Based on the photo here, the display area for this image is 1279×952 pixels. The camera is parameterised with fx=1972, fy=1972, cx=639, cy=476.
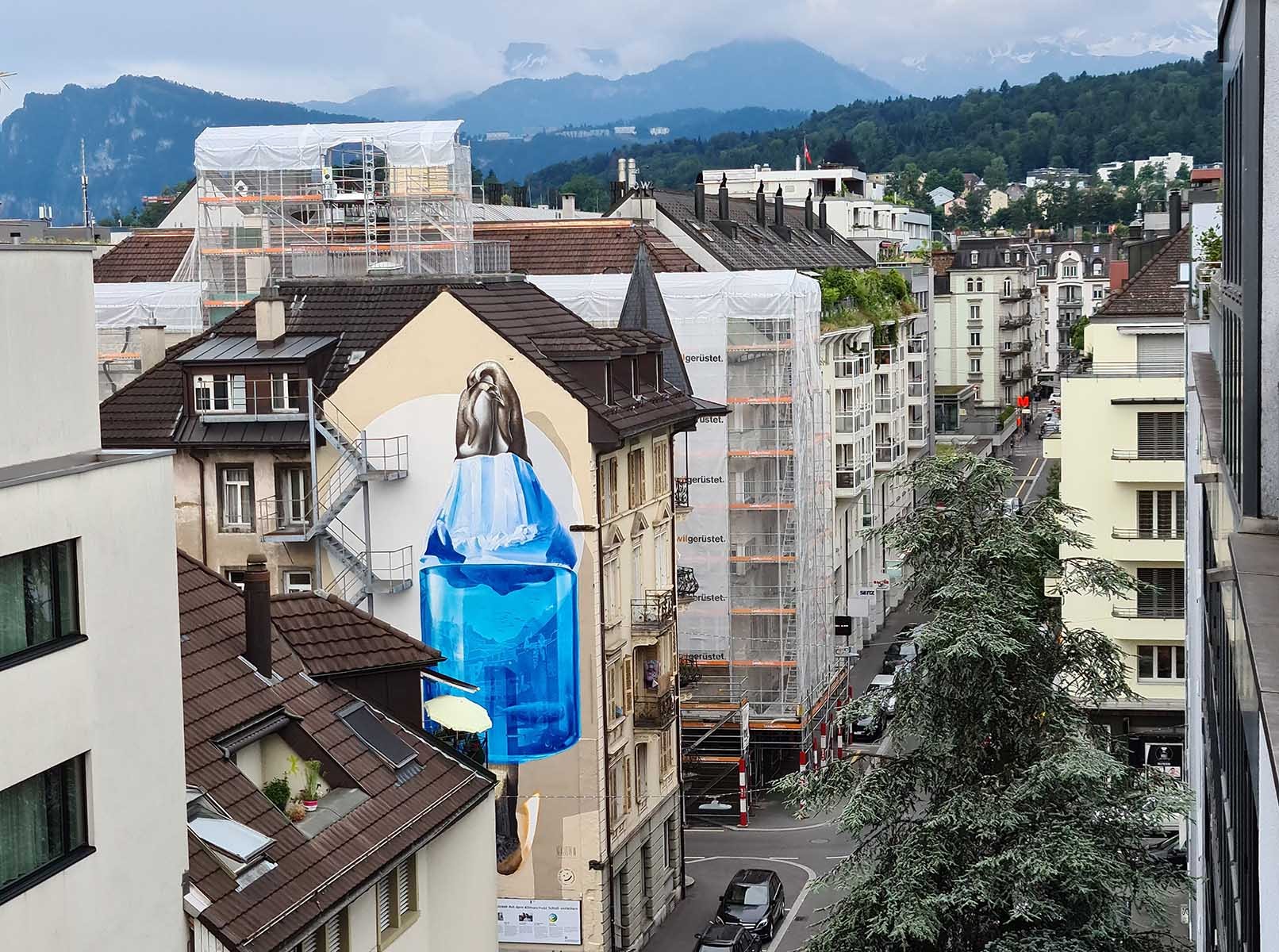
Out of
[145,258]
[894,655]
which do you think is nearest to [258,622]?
[894,655]

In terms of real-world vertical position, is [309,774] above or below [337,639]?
below

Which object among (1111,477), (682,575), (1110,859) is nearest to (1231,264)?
(1110,859)

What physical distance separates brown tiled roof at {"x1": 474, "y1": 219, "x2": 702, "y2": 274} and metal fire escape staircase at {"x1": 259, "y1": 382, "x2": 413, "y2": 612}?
80.2 feet

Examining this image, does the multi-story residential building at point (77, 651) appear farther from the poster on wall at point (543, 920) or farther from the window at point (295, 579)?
the poster on wall at point (543, 920)

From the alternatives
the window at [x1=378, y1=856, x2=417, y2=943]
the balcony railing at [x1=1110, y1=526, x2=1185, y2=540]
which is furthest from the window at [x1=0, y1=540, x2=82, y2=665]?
the balcony railing at [x1=1110, y1=526, x2=1185, y2=540]

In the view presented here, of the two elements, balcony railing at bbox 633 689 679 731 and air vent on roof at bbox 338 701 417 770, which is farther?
balcony railing at bbox 633 689 679 731

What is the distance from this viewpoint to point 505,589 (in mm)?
46875

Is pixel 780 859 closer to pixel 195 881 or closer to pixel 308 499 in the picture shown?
pixel 308 499

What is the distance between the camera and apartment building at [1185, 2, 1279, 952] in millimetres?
11281

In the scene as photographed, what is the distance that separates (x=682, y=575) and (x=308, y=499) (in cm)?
1592

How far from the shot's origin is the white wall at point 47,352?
1819 centimetres

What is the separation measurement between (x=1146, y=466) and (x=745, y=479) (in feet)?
48.6

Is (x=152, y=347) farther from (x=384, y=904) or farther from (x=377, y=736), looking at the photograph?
(x=384, y=904)

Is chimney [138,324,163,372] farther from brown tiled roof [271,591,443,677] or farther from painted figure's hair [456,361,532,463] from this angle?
brown tiled roof [271,591,443,677]
